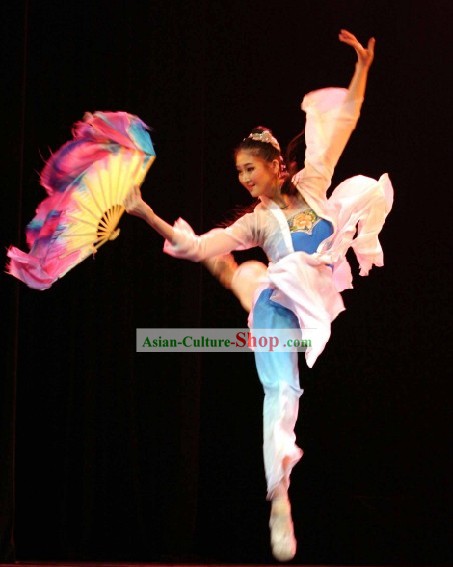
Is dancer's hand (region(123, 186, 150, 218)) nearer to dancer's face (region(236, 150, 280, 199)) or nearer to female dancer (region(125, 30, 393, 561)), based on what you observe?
female dancer (region(125, 30, 393, 561))

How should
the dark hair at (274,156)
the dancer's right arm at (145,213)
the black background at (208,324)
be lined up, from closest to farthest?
the dancer's right arm at (145,213), the dark hair at (274,156), the black background at (208,324)

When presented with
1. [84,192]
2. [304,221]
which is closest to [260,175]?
[304,221]

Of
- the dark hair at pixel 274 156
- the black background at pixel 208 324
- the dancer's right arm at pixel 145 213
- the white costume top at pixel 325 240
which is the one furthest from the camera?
the black background at pixel 208 324

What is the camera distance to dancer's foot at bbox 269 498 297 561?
9.36 feet

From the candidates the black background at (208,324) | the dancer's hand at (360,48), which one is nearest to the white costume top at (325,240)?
the dancer's hand at (360,48)

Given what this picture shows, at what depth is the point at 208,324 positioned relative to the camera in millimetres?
3275

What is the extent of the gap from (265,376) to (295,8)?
1.47 m

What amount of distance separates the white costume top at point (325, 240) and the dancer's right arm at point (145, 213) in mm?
35

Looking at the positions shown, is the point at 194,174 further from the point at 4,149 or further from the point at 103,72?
the point at 4,149

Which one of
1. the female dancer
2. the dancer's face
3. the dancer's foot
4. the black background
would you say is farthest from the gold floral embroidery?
the dancer's foot

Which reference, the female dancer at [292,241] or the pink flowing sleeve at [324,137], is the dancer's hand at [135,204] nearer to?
the female dancer at [292,241]

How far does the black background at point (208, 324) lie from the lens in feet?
10.4

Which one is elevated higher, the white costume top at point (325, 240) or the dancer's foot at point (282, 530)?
the white costume top at point (325, 240)

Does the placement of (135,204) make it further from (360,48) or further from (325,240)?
(360,48)
